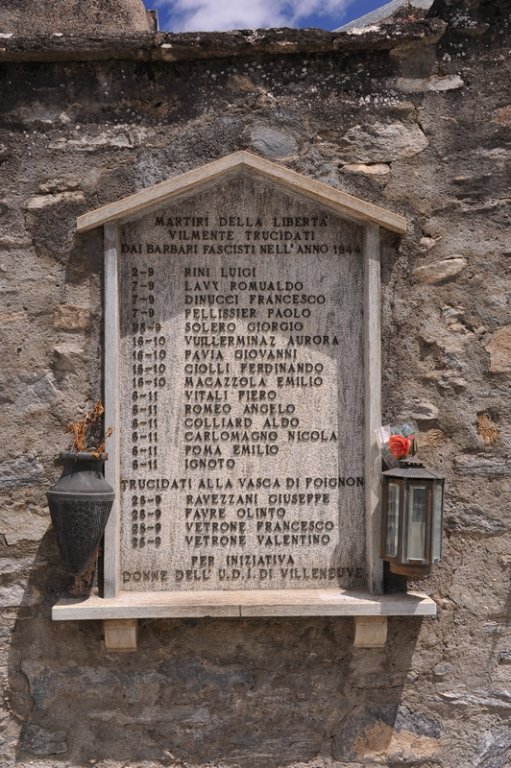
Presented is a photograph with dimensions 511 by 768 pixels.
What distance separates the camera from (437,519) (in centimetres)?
341

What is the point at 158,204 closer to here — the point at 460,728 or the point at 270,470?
the point at 270,470

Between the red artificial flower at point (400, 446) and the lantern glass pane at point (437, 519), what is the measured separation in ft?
0.63

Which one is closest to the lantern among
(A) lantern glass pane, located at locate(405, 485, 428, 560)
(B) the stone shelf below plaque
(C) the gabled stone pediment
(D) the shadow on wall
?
(A) lantern glass pane, located at locate(405, 485, 428, 560)

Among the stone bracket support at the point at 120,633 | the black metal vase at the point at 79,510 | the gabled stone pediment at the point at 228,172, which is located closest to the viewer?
the black metal vase at the point at 79,510

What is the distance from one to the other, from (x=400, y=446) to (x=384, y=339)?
50 cm

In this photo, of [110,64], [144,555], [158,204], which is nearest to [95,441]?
[144,555]

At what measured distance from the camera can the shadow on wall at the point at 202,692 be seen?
354 cm

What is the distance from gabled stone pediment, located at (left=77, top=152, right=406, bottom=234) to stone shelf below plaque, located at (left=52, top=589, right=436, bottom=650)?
1.58m

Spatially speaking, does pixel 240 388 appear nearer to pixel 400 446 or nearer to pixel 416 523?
pixel 400 446

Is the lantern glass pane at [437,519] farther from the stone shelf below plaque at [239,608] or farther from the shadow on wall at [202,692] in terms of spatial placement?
the shadow on wall at [202,692]

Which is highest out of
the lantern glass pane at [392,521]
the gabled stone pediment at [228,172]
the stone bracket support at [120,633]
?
the gabled stone pediment at [228,172]

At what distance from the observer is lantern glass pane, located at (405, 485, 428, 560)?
3.37 meters

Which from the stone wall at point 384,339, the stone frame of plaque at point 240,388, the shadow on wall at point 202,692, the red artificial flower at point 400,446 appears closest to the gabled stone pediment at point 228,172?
the stone frame of plaque at point 240,388

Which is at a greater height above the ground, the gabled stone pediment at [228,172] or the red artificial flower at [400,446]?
the gabled stone pediment at [228,172]
